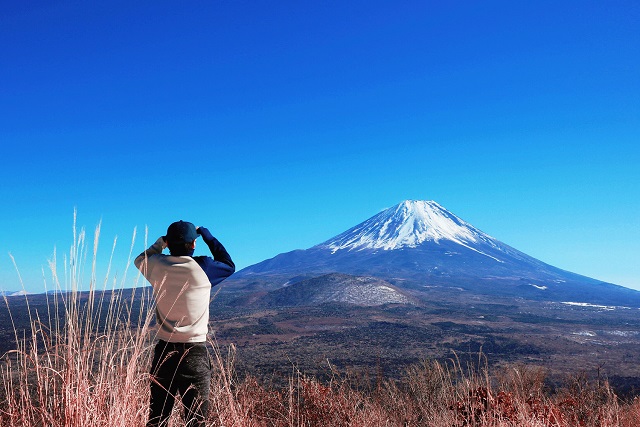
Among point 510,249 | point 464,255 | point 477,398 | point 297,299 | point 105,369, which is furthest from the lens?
point 510,249

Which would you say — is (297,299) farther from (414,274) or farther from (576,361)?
(414,274)

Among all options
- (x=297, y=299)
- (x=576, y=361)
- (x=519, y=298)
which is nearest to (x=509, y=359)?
(x=576, y=361)

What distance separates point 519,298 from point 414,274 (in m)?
26.3

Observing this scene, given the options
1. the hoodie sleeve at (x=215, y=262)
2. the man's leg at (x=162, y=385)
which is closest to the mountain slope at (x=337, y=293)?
the hoodie sleeve at (x=215, y=262)

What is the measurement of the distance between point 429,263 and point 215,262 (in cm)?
10820

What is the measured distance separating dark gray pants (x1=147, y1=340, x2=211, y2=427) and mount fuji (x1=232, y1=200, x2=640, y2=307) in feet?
236

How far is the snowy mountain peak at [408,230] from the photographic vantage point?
131 metres

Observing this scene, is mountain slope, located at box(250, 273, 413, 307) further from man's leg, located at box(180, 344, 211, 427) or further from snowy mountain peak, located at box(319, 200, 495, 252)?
snowy mountain peak, located at box(319, 200, 495, 252)

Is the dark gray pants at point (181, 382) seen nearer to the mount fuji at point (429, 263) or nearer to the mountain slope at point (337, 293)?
the mountain slope at point (337, 293)

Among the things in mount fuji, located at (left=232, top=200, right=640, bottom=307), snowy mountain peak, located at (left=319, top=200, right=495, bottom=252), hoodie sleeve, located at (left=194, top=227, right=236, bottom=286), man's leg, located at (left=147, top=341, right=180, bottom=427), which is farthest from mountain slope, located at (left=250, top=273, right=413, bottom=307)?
snowy mountain peak, located at (left=319, top=200, right=495, bottom=252)

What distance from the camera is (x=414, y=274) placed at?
313 ft

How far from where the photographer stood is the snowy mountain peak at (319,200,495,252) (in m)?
131

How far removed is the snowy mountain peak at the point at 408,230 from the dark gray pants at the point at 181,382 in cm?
12170

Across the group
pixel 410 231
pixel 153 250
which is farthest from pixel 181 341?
pixel 410 231
